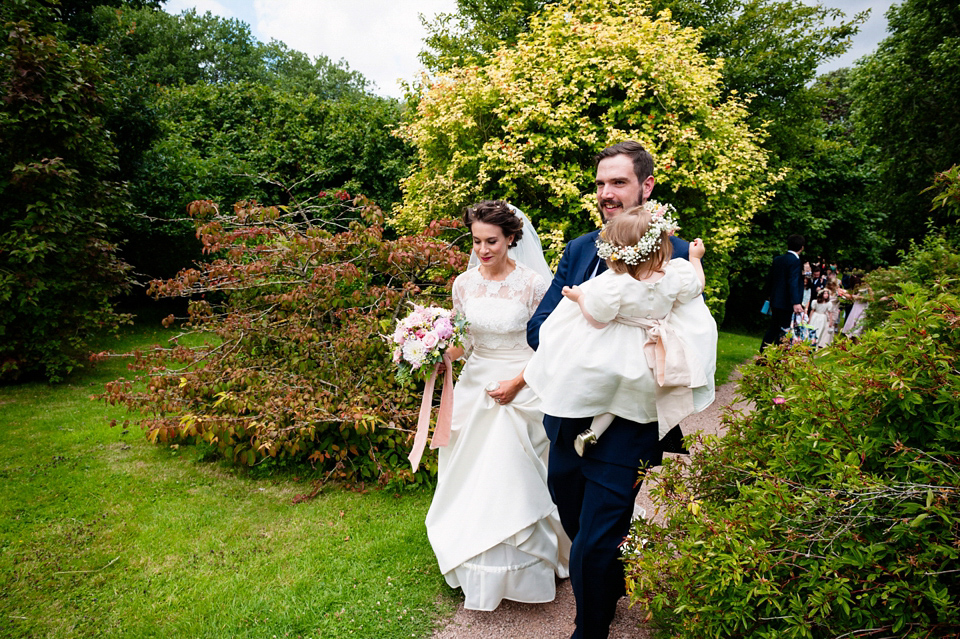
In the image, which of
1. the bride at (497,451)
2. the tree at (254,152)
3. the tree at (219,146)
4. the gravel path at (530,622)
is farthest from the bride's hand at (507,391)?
the tree at (254,152)

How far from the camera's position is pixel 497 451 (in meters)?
3.36

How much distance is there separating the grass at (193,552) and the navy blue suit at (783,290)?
737cm

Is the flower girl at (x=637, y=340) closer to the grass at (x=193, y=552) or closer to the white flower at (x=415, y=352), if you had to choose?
the white flower at (x=415, y=352)

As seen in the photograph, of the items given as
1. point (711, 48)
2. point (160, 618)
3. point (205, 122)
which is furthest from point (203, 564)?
point (711, 48)

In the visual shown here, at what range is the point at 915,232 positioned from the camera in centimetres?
1786

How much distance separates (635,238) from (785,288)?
815 cm

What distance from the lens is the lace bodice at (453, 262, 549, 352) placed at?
11.9ft

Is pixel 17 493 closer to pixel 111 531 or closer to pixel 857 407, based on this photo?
pixel 111 531

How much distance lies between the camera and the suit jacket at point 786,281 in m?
9.06

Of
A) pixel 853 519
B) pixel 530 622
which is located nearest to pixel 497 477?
pixel 530 622

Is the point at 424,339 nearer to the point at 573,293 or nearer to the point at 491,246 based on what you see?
the point at 491,246

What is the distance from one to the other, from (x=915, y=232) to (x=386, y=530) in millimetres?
20969

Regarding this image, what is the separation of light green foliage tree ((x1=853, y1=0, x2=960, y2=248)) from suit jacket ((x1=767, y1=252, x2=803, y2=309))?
7838mm

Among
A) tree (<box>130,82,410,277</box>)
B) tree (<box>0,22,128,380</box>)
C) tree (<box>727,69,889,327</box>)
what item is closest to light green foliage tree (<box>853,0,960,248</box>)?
tree (<box>727,69,889,327</box>)
